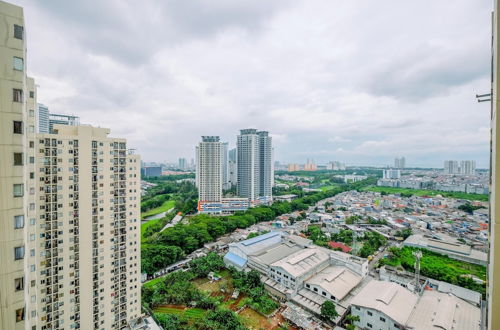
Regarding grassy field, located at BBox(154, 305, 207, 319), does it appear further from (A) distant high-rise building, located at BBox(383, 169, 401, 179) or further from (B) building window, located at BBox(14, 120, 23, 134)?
(A) distant high-rise building, located at BBox(383, 169, 401, 179)

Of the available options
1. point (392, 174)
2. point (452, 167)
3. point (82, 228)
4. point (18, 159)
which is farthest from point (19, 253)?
point (452, 167)

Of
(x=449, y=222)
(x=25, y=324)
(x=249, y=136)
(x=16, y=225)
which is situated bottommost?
(x=449, y=222)

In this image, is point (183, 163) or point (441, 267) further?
point (183, 163)

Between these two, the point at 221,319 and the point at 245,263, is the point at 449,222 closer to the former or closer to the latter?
the point at 245,263

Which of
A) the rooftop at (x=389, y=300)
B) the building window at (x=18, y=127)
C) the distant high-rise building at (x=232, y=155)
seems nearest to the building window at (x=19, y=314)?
the building window at (x=18, y=127)

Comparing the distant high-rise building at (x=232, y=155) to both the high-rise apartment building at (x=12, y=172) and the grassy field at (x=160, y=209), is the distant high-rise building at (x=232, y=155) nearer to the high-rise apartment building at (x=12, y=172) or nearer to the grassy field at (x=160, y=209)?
the grassy field at (x=160, y=209)

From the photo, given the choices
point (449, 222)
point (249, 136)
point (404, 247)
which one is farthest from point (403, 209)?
point (249, 136)

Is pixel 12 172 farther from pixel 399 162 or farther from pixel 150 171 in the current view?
pixel 399 162
